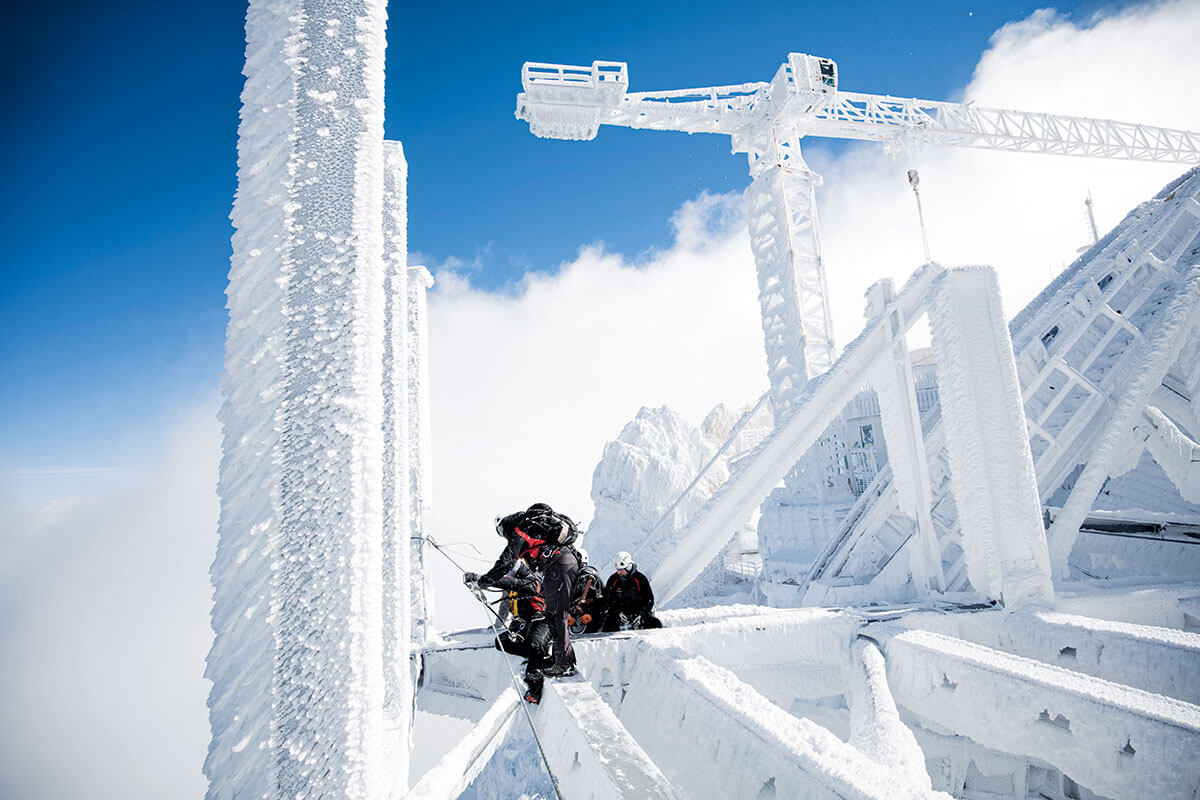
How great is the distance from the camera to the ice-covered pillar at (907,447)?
543 centimetres

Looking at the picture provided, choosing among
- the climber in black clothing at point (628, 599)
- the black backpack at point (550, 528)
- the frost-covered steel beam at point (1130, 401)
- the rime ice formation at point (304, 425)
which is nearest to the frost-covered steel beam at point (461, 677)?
the climber in black clothing at point (628, 599)

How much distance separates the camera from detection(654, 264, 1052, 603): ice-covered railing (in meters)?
4.63

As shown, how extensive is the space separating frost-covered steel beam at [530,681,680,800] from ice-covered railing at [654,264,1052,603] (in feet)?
6.53

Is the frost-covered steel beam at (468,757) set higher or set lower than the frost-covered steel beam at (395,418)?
lower

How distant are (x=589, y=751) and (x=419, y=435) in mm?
4330

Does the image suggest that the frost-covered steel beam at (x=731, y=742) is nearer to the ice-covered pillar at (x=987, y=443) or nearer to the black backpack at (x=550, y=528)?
the black backpack at (x=550, y=528)

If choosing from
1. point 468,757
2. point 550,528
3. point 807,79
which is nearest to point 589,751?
point 468,757

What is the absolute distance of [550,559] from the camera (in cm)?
414

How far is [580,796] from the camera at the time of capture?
2488mm

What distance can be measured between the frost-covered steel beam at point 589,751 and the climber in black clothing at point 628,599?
5.34ft

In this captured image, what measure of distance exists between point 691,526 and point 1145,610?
11.3 feet

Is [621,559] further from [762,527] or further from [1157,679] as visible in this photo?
[762,527]

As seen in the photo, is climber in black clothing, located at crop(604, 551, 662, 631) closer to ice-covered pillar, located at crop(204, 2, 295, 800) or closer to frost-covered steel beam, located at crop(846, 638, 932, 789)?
frost-covered steel beam, located at crop(846, 638, 932, 789)

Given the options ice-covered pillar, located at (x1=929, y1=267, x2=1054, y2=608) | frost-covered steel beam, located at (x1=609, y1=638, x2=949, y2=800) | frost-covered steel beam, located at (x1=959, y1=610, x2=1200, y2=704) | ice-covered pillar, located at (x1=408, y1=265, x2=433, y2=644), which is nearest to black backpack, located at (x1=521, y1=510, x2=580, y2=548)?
frost-covered steel beam, located at (x1=609, y1=638, x2=949, y2=800)
